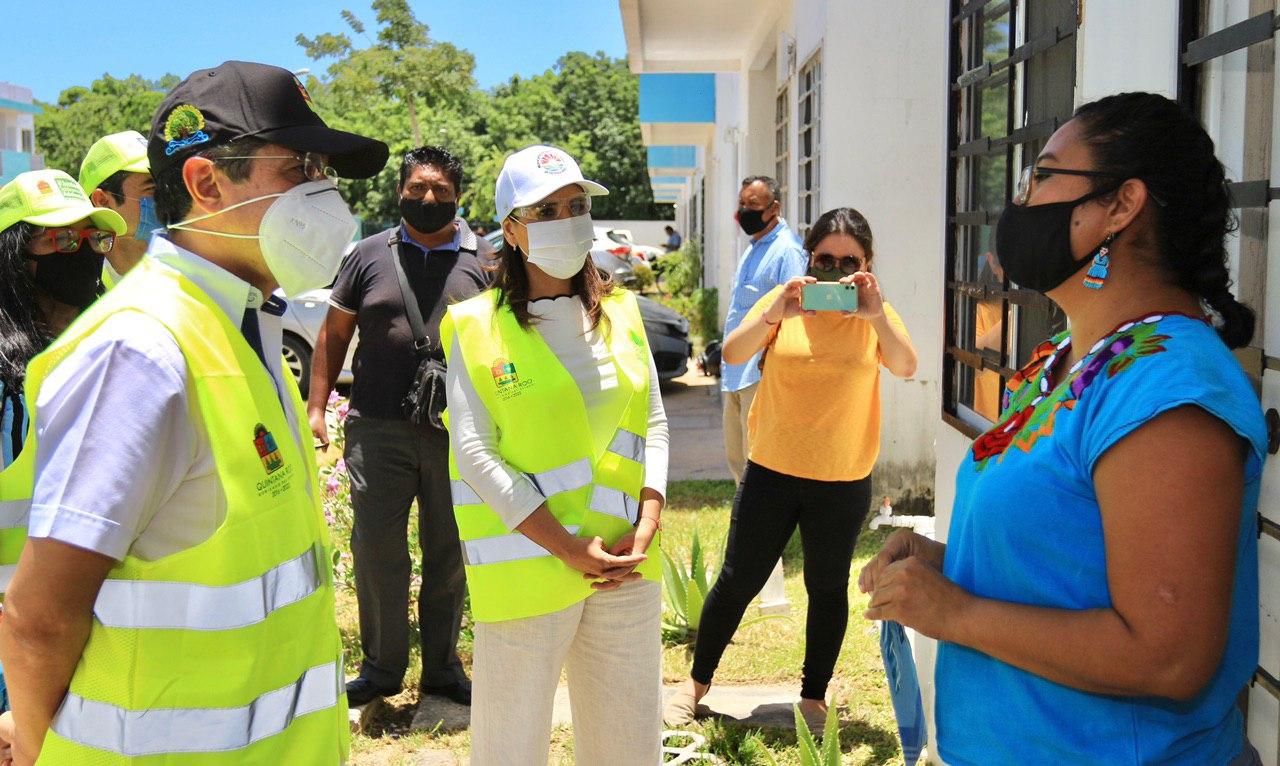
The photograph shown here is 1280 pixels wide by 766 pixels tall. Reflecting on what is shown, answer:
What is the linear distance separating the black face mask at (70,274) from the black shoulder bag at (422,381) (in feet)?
4.74

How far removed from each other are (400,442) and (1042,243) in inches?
120

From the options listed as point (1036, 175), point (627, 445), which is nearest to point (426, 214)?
point (627, 445)

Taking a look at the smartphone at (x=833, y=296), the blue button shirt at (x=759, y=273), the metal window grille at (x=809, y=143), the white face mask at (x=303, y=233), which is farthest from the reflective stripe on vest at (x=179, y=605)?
the metal window grille at (x=809, y=143)

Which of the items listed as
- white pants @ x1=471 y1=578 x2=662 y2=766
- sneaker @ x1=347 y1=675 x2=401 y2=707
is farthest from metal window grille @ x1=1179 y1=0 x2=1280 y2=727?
sneaker @ x1=347 y1=675 x2=401 y2=707

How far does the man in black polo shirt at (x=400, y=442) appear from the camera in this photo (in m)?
4.41

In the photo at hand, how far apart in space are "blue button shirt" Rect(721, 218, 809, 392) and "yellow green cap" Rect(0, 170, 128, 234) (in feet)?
11.8

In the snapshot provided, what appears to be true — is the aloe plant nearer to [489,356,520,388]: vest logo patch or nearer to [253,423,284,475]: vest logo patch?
[489,356,520,388]: vest logo patch

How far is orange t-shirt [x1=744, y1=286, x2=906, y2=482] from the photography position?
3959 millimetres

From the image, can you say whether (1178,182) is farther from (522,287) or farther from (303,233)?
(522,287)

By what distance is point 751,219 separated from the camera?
20.6 feet

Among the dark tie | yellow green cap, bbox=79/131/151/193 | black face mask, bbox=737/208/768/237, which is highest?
yellow green cap, bbox=79/131/151/193

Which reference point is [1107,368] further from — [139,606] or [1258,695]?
[139,606]

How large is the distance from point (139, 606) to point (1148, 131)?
1661 millimetres

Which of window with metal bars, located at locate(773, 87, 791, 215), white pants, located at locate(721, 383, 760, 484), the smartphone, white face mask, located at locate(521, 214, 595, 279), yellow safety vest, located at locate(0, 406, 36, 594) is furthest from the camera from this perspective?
window with metal bars, located at locate(773, 87, 791, 215)
